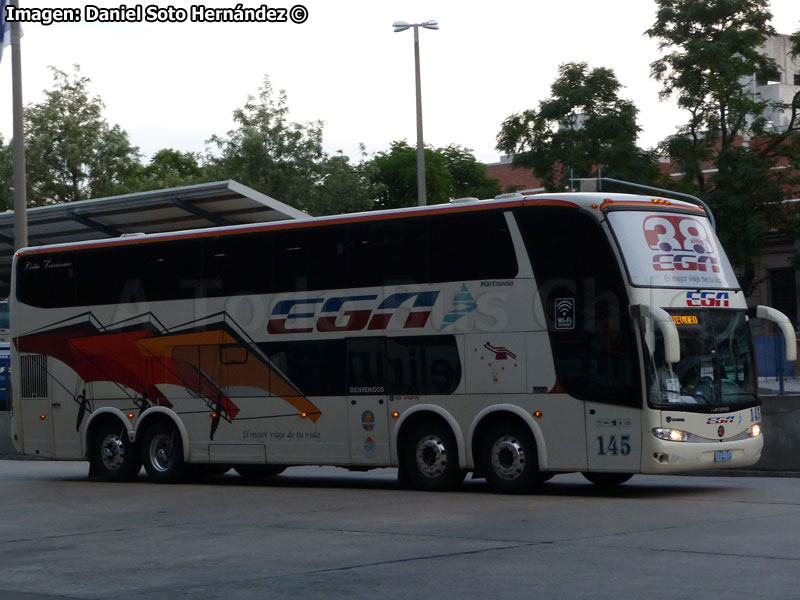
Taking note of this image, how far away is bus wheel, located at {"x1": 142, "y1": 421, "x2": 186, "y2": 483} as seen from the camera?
20219mm

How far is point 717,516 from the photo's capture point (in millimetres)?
13555

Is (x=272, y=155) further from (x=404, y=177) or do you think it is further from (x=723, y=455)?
(x=723, y=455)

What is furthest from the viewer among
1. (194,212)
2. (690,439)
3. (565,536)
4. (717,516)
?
(194,212)

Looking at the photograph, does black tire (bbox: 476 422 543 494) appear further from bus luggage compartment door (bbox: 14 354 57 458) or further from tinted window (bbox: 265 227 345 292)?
bus luggage compartment door (bbox: 14 354 57 458)

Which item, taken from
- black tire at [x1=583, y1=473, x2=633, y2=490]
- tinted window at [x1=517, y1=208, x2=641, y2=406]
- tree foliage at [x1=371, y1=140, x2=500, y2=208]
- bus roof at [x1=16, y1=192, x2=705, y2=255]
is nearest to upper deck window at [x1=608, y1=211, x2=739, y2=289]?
bus roof at [x1=16, y1=192, x2=705, y2=255]

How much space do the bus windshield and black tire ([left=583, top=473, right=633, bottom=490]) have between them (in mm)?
1995

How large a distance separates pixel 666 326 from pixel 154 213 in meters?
13.1

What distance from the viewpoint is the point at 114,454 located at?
20859 millimetres

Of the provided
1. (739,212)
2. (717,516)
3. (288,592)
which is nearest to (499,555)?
(288,592)

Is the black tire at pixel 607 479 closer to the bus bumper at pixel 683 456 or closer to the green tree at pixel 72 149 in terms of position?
the bus bumper at pixel 683 456

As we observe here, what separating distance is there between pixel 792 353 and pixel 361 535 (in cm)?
806

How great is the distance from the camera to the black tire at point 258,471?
21.2 metres

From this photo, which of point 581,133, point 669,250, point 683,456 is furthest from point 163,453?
point 581,133

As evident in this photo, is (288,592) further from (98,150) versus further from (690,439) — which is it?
(98,150)
